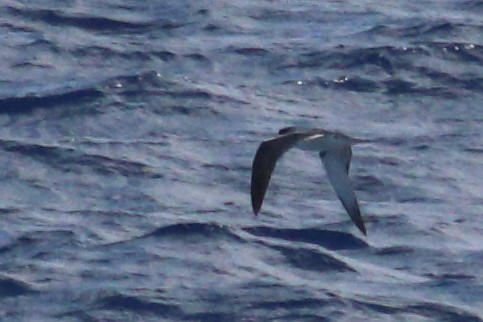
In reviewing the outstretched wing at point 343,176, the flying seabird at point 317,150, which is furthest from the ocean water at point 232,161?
the flying seabird at point 317,150

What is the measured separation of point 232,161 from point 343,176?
9.80 ft

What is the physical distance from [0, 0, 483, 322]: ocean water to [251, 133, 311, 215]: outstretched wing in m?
1.38

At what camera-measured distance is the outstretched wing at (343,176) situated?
14227 mm

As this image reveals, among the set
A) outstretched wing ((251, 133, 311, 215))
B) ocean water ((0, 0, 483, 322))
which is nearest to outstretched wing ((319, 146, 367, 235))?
ocean water ((0, 0, 483, 322))

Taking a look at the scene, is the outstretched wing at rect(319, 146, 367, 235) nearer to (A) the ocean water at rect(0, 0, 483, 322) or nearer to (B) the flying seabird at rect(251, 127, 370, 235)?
(B) the flying seabird at rect(251, 127, 370, 235)

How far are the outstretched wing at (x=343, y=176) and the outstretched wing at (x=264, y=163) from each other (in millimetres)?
1862

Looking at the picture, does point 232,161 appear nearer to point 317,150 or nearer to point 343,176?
point 343,176

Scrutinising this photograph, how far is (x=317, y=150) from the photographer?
13656mm

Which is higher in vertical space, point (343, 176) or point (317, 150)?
point (317, 150)

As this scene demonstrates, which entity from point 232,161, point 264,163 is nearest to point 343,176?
point 264,163

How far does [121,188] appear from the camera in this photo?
53.7ft

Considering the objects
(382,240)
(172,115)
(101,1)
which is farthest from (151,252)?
(101,1)

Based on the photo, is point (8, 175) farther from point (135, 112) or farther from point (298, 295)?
point (298, 295)

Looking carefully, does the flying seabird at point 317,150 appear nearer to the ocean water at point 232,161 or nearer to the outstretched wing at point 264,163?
the outstretched wing at point 264,163
